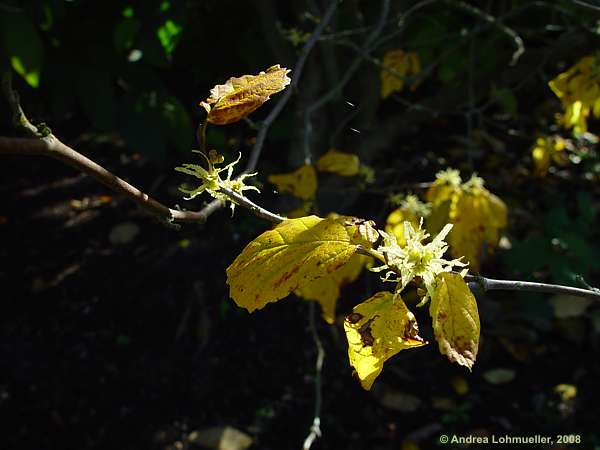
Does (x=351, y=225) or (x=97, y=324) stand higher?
(x=351, y=225)

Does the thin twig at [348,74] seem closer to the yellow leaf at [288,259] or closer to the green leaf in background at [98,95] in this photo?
the yellow leaf at [288,259]

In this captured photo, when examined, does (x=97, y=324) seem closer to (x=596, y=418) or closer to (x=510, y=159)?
(x=596, y=418)

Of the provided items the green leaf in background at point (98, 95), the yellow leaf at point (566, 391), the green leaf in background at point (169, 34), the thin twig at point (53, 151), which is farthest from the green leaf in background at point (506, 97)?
the thin twig at point (53, 151)

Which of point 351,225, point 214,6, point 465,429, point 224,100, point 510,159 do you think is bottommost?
point 465,429

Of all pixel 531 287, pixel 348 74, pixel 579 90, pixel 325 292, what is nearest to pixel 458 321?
pixel 531 287

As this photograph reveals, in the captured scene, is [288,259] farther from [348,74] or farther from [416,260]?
[348,74]

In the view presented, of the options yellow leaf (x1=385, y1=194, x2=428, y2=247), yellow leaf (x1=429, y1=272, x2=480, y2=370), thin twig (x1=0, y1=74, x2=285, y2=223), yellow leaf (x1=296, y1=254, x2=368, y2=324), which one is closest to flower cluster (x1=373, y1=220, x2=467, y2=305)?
yellow leaf (x1=429, y1=272, x2=480, y2=370)

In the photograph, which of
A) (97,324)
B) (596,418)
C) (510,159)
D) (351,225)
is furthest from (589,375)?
(97,324)
